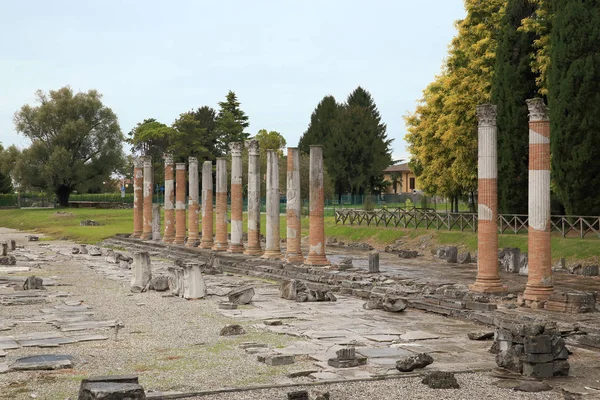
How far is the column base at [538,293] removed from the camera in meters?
17.5

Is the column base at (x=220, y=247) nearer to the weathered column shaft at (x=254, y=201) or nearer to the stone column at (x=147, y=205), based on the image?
the weathered column shaft at (x=254, y=201)

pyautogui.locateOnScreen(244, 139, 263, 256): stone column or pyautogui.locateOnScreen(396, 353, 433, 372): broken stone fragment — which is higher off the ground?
pyautogui.locateOnScreen(244, 139, 263, 256): stone column

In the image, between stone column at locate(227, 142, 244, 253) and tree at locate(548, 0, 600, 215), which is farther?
stone column at locate(227, 142, 244, 253)

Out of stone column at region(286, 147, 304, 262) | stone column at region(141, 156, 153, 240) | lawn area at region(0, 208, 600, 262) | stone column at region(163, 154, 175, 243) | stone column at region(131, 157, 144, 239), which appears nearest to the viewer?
lawn area at region(0, 208, 600, 262)

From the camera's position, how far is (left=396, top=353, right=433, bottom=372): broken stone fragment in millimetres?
11383

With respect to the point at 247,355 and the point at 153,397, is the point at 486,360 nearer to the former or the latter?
the point at 247,355

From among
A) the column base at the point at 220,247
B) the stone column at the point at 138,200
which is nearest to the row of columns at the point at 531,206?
the column base at the point at 220,247

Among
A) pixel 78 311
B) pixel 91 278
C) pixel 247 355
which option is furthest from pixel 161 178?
pixel 247 355

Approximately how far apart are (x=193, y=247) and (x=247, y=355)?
86.4ft

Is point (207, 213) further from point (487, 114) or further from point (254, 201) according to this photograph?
point (487, 114)

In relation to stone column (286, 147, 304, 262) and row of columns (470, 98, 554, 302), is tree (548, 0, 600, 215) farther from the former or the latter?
row of columns (470, 98, 554, 302)

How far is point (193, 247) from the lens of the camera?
38.6 metres

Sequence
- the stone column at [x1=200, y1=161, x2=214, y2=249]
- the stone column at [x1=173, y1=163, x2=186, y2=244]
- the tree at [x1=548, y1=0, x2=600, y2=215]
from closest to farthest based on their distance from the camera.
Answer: the tree at [x1=548, y1=0, x2=600, y2=215] < the stone column at [x1=200, y1=161, x2=214, y2=249] < the stone column at [x1=173, y1=163, x2=186, y2=244]

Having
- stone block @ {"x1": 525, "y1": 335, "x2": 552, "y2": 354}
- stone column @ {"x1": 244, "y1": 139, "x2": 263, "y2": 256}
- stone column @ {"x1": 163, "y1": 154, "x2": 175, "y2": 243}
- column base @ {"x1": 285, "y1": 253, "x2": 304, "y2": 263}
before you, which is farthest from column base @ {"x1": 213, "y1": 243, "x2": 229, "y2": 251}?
stone block @ {"x1": 525, "y1": 335, "x2": 552, "y2": 354}
